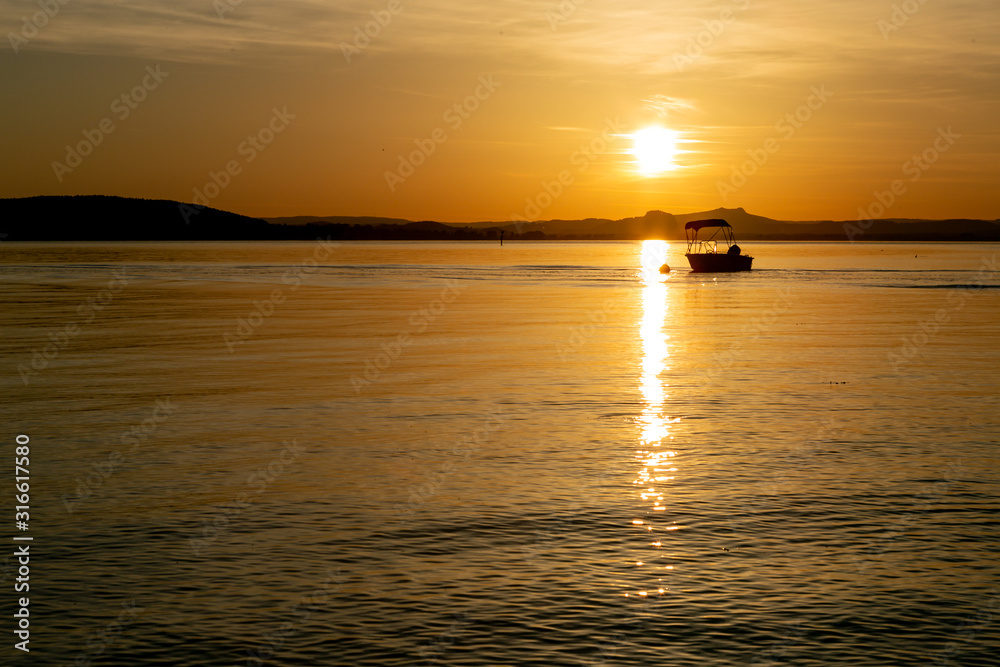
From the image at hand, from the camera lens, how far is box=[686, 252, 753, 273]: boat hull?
11831 cm

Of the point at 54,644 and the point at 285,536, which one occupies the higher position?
the point at 285,536

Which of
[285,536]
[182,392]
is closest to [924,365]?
[182,392]

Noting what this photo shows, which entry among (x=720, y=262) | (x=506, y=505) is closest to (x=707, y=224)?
(x=720, y=262)

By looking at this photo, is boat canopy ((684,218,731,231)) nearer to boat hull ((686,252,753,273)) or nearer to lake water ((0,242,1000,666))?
boat hull ((686,252,753,273))

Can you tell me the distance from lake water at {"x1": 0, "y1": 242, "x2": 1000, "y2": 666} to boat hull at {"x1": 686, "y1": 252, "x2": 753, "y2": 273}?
80093mm

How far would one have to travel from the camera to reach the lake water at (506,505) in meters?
10.8

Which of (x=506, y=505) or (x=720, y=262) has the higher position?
(x=720, y=262)

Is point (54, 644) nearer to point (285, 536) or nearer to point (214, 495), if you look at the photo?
point (285, 536)

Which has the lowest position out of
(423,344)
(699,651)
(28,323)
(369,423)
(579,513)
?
(699,651)

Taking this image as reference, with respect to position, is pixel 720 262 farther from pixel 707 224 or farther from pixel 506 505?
pixel 506 505

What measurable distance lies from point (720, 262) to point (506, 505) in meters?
108

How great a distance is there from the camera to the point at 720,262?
4712 inches

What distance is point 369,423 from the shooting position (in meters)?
23.3

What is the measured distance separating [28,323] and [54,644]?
41.1 meters
